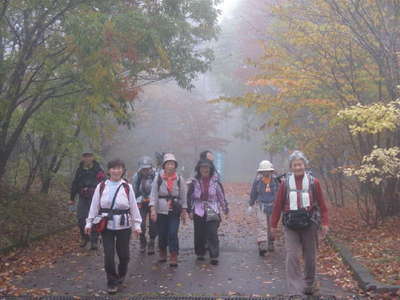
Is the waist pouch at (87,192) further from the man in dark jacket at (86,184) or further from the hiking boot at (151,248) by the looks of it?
the hiking boot at (151,248)

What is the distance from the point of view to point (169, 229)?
7656mm

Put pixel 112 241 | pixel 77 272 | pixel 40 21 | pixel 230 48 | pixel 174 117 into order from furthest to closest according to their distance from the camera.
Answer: pixel 174 117, pixel 230 48, pixel 40 21, pixel 77 272, pixel 112 241

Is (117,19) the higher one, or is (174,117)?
(174,117)

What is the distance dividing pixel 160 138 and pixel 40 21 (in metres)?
30.3

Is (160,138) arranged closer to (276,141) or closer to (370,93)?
(276,141)

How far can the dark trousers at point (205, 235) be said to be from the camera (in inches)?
314

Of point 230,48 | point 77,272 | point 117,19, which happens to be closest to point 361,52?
point 117,19

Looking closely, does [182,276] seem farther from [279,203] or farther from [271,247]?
[271,247]

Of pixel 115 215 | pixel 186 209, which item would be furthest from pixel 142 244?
pixel 115 215

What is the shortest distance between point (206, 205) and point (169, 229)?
29.3 inches

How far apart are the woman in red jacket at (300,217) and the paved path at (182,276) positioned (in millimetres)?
529

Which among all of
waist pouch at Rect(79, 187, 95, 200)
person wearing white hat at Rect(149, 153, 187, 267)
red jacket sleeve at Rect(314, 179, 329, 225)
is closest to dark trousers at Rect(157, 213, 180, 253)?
person wearing white hat at Rect(149, 153, 187, 267)

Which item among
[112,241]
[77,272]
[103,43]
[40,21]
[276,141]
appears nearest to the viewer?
[112,241]

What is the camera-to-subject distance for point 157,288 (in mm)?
6418
